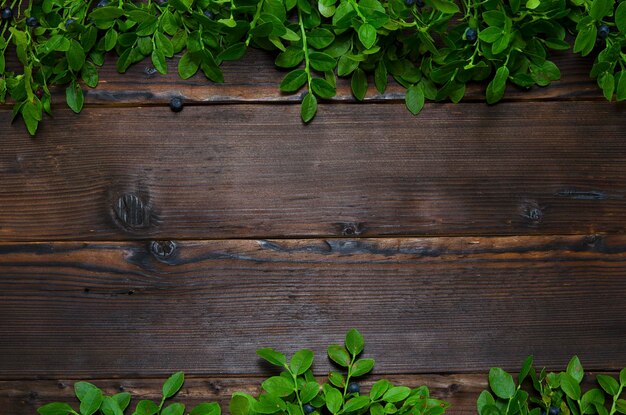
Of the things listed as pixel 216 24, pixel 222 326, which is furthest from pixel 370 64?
pixel 222 326

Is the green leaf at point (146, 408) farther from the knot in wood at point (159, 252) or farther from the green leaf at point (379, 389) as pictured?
the green leaf at point (379, 389)

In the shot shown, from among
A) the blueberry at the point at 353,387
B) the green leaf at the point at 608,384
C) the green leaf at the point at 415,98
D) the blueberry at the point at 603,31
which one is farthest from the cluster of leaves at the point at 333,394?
the blueberry at the point at 603,31

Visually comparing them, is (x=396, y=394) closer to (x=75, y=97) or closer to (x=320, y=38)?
(x=320, y=38)

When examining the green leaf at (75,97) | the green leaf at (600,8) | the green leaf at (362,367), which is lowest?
the green leaf at (362,367)

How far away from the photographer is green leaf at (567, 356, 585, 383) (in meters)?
1.08

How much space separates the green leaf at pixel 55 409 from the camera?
1.06 metres

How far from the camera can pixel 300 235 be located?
1.09 metres

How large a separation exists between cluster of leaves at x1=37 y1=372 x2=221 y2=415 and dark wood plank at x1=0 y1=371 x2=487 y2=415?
23 mm

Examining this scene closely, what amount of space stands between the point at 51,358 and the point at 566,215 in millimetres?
822

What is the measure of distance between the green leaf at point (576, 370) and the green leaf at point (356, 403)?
12.3 inches

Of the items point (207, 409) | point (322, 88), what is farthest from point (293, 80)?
point (207, 409)

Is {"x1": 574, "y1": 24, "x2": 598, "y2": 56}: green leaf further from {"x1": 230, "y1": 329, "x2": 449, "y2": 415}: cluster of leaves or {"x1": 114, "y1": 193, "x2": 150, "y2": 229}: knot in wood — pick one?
{"x1": 114, "y1": 193, "x2": 150, "y2": 229}: knot in wood

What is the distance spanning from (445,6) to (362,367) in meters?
0.54

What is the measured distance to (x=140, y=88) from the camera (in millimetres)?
1096
